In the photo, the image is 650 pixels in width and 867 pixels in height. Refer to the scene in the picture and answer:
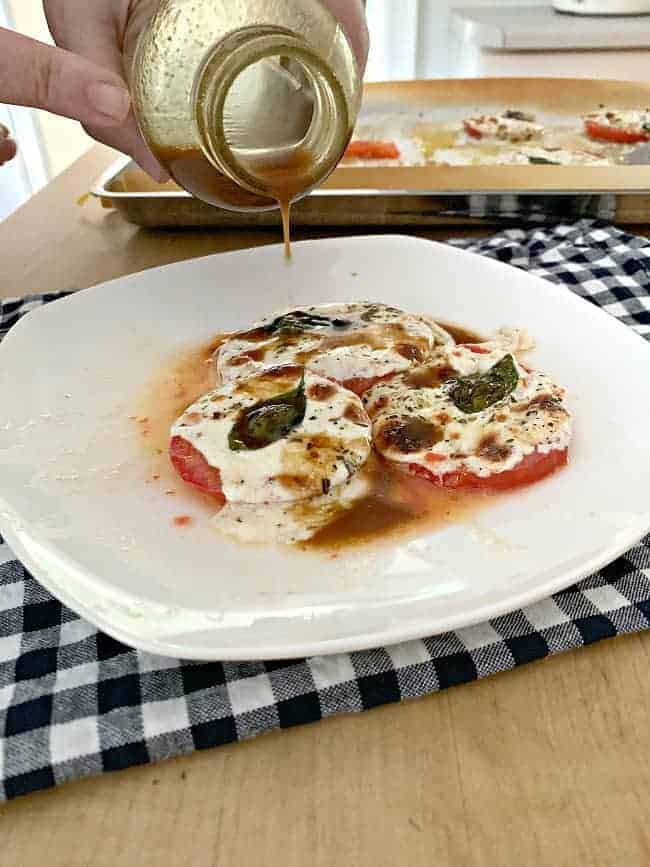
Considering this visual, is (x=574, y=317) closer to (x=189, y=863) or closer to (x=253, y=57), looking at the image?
(x=253, y=57)

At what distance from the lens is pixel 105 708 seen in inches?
32.5

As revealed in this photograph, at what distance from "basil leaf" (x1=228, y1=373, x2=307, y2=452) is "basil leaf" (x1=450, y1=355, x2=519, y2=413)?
234mm

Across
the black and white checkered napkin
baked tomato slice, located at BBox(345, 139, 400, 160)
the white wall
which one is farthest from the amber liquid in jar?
the white wall

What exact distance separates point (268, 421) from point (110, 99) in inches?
21.1

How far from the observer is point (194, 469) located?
110 cm

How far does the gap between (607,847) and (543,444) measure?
51 centimetres

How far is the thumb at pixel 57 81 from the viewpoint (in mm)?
1188

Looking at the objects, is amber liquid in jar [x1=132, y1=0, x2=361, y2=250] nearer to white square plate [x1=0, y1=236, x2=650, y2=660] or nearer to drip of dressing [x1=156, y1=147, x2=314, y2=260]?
drip of dressing [x1=156, y1=147, x2=314, y2=260]

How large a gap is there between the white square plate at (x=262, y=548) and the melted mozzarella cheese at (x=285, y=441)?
84 mm

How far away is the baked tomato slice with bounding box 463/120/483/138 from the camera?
8.84 ft

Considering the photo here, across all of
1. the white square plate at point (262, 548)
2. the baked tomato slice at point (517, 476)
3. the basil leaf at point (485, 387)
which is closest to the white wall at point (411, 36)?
the white square plate at point (262, 548)

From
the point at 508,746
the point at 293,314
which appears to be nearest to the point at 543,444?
the point at 508,746

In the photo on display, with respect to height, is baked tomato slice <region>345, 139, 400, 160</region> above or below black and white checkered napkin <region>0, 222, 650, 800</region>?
below

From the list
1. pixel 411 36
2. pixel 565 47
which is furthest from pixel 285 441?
pixel 411 36
